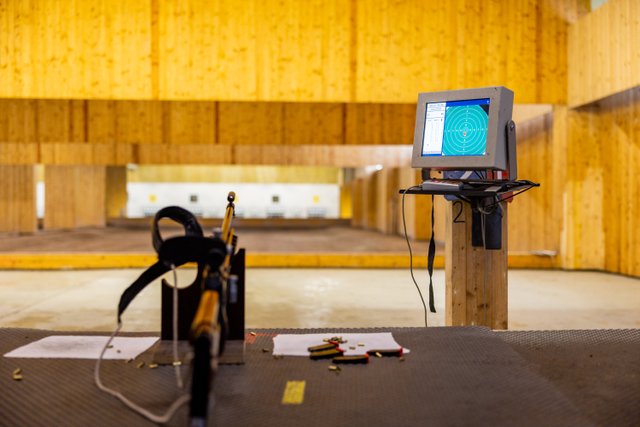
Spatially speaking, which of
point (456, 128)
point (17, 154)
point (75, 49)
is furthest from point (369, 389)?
point (17, 154)

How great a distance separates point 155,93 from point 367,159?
255 inches

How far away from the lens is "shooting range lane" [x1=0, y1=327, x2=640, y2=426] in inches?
67.2

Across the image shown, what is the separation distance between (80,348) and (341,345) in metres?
1.16

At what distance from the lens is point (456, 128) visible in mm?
2773

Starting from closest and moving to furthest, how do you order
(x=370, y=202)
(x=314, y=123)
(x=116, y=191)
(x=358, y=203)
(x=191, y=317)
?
(x=191, y=317) → (x=314, y=123) → (x=370, y=202) → (x=358, y=203) → (x=116, y=191)

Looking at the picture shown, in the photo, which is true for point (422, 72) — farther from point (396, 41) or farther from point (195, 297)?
point (195, 297)

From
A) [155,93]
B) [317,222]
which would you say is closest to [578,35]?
[155,93]

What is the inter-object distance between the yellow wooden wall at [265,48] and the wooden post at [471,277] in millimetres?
3955

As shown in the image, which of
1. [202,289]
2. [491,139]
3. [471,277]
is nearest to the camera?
[202,289]

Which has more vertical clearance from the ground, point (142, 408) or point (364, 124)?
point (364, 124)

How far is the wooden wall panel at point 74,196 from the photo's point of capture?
13.4 m

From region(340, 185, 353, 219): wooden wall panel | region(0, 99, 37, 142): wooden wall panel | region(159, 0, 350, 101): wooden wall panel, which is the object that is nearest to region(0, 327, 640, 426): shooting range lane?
region(159, 0, 350, 101): wooden wall panel

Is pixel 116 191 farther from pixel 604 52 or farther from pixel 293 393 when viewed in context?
pixel 293 393

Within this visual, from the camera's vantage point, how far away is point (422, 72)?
6.72 m
